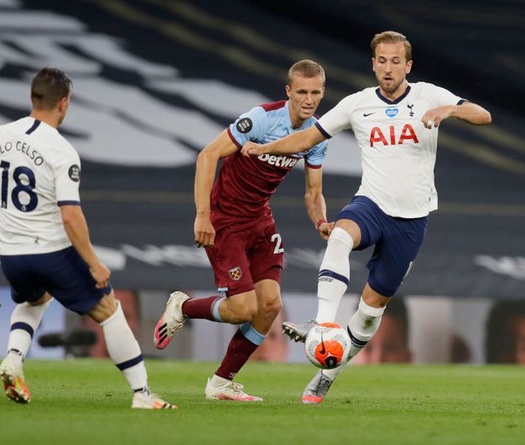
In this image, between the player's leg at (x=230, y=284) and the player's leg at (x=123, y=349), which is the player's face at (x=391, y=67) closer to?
the player's leg at (x=230, y=284)

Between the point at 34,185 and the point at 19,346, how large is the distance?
1037 millimetres

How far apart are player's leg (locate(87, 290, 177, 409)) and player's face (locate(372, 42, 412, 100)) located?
2.15m

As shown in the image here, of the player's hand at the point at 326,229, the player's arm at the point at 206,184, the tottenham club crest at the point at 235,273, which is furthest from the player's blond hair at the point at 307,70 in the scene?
the tottenham club crest at the point at 235,273

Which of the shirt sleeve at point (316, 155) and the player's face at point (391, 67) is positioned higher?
the player's face at point (391, 67)

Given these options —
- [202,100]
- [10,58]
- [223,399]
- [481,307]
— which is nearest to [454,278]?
[481,307]

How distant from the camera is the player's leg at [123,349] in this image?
6.19 meters

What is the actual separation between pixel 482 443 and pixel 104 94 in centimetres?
1304

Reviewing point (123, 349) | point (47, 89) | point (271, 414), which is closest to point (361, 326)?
point (271, 414)

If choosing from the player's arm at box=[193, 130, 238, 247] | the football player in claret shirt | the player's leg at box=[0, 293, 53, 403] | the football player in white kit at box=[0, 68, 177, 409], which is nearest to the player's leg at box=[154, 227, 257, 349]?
the football player in claret shirt

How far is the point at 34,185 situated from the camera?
6.11m

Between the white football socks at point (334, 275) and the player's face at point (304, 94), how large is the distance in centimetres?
92

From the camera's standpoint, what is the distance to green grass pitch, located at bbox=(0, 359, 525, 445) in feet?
16.9

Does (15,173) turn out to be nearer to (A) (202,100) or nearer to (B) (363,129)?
(B) (363,129)

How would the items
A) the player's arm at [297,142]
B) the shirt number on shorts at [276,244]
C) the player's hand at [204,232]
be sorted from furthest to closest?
the shirt number on shorts at [276,244] → the player's hand at [204,232] → the player's arm at [297,142]
